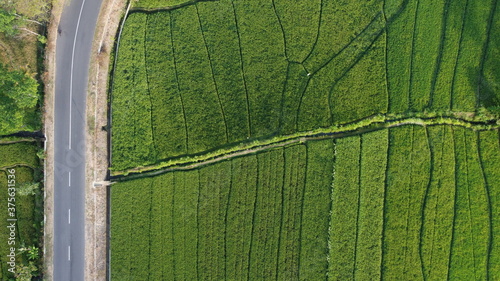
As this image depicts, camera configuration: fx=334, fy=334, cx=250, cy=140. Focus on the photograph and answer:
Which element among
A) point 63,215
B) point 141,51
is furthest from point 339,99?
point 63,215

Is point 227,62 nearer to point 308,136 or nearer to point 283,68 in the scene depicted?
point 283,68

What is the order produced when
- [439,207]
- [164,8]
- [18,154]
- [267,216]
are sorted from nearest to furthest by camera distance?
[439,207] → [267,216] → [18,154] → [164,8]

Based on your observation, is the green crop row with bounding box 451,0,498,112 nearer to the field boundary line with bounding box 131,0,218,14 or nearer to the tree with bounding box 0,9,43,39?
the field boundary line with bounding box 131,0,218,14

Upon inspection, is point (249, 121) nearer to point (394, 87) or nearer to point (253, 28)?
point (253, 28)

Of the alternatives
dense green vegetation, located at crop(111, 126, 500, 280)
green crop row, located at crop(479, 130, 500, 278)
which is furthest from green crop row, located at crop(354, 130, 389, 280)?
green crop row, located at crop(479, 130, 500, 278)

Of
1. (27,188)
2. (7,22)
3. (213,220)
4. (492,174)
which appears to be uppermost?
(7,22)

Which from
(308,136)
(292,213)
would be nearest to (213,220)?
(292,213)
